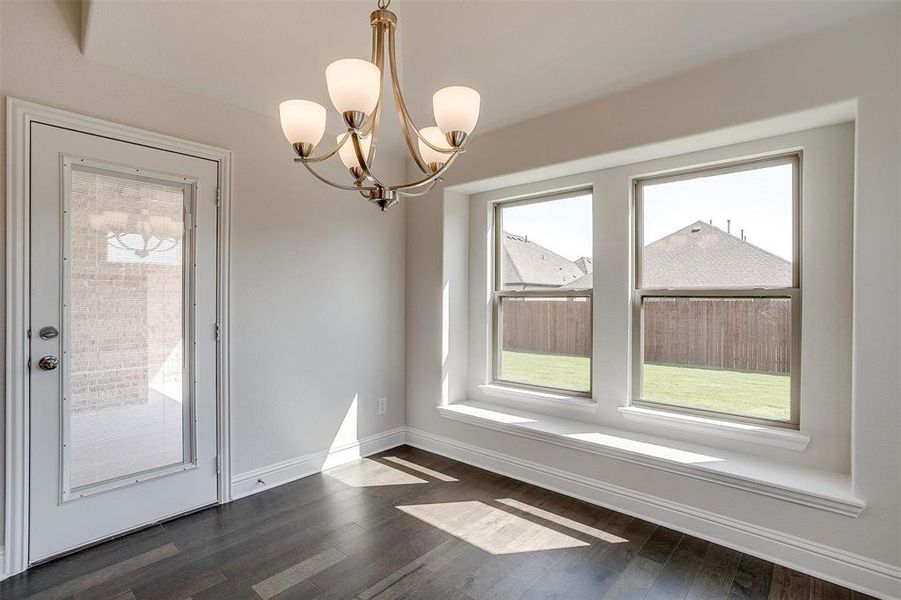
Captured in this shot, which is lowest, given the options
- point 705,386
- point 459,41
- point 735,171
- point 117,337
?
point 705,386

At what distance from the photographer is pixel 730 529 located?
2.31 meters

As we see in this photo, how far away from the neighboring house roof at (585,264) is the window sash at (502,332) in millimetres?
157

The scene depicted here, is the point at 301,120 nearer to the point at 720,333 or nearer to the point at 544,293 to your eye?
the point at 544,293

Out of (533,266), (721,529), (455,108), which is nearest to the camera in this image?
(455,108)

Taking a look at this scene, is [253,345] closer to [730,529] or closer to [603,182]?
[603,182]

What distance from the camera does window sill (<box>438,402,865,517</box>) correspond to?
209cm

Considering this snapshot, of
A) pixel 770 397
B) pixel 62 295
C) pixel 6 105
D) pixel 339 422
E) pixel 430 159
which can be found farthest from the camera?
pixel 339 422

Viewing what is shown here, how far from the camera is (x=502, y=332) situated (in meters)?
3.81

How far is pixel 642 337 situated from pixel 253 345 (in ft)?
8.43

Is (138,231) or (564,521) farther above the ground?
(138,231)

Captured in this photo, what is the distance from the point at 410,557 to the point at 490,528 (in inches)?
19.9

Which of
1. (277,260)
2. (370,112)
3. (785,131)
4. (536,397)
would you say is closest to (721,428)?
(536,397)

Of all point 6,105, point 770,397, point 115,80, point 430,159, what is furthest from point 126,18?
point 770,397

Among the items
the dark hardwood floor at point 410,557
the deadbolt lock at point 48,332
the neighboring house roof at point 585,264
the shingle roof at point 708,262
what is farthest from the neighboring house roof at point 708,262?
the deadbolt lock at point 48,332
